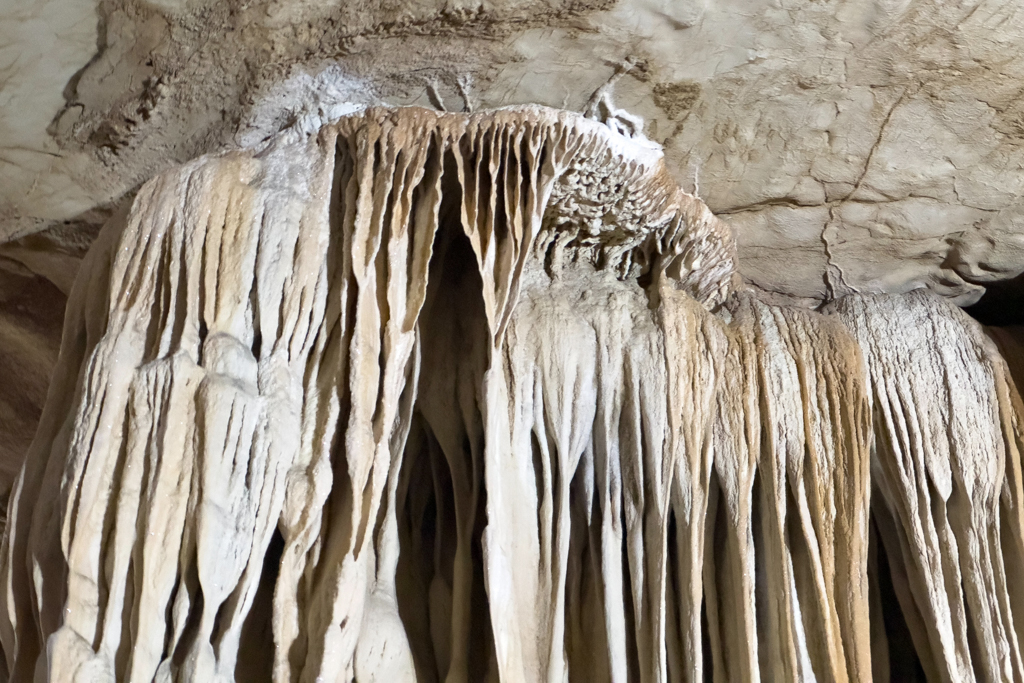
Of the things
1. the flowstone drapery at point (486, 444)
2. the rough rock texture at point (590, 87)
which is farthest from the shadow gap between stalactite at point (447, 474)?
the rough rock texture at point (590, 87)

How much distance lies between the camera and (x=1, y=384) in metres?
2.58

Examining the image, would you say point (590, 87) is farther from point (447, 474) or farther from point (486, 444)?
point (447, 474)

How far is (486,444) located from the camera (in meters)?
1.71

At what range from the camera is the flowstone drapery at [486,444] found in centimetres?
142

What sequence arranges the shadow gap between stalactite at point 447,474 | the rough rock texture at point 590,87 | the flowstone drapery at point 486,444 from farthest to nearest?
the shadow gap between stalactite at point 447,474, the rough rock texture at point 590,87, the flowstone drapery at point 486,444

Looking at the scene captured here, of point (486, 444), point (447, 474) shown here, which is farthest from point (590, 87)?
point (447, 474)

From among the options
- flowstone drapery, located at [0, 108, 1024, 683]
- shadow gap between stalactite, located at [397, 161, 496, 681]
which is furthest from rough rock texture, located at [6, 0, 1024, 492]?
shadow gap between stalactite, located at [397, 161, 496, 681]

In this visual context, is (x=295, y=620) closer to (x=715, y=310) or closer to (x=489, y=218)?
(x=489, y=218)

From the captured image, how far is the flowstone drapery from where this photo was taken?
4.65ft

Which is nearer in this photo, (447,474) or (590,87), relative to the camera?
(590,87)

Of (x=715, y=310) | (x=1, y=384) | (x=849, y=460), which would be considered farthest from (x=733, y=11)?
(x=1, y=384)

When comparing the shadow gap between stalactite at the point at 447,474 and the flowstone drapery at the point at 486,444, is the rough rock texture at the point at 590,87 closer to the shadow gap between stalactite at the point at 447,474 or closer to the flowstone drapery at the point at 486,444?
the flowstone drapery at the point at 486,444

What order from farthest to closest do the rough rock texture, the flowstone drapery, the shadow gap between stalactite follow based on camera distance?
the shadow gap between stalactite → the rough rock texture → the flowstone drapery

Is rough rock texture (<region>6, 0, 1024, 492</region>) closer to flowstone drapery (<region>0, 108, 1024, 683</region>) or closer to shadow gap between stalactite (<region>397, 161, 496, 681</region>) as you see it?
flowstone drapery (<region>0, 108, 1024, 683</region>)
